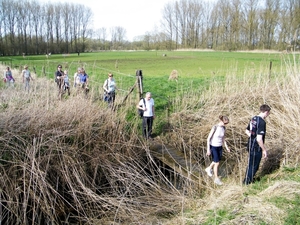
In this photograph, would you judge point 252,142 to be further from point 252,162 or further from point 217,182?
point 217,182

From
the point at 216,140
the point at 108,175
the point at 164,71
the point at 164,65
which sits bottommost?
the point at 108,175

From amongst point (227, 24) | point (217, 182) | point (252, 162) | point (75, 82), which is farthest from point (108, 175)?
point (227, 24)

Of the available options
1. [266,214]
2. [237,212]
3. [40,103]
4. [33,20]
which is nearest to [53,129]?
[40,103]

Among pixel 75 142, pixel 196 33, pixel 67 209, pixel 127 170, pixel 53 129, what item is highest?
pixel 196 33

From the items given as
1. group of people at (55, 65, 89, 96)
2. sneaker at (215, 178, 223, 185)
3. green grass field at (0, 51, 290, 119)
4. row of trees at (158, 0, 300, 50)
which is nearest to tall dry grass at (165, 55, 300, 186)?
sneaker at (215, 178, 223, 185)

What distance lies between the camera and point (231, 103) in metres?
8.34

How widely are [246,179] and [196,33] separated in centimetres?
6093

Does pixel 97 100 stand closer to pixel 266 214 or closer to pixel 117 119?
pixel 117 119

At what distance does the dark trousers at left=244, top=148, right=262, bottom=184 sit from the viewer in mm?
5109

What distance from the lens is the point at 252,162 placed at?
17.0 feet

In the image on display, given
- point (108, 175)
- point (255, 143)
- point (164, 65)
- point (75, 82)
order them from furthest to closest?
point (164, 65), point (75, 82), point (108, 175), point (255, 143)

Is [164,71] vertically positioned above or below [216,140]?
above

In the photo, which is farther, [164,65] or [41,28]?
[41,28]

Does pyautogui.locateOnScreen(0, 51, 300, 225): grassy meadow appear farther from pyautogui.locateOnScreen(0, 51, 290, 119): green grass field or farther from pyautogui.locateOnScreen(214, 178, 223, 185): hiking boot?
pyautogui.locateOnScreen(0, 51, 290, 119): green grass field
